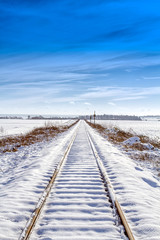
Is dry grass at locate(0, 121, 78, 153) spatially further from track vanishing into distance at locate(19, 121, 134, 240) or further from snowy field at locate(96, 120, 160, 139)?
snowy field at locate(96, 120, 160, 139)

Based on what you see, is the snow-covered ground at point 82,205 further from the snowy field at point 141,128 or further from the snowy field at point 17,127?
the snowy field at point 17,127

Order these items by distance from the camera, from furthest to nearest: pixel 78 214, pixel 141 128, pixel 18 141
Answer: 1. pixel 141 128
2. pixel 18 141
3. pixel 78 214

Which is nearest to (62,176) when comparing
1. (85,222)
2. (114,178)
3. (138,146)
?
(114,178)

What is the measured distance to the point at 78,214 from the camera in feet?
12.6

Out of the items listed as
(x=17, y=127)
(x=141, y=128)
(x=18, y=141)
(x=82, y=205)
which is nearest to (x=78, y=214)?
(x=82, y=205)

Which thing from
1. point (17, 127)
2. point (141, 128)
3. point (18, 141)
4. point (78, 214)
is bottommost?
point (141, 128)

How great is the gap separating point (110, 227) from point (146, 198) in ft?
6.19

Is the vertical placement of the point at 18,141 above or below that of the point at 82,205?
below

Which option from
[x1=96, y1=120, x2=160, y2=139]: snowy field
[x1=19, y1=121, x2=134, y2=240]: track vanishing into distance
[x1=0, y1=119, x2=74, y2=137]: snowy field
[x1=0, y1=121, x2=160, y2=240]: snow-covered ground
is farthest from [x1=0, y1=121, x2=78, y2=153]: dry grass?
[x1=96, y1=120, x2=160, y2=139]: snowy field

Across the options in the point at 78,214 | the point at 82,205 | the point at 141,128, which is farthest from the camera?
the point at 141,128

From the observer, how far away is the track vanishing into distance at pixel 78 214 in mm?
3205

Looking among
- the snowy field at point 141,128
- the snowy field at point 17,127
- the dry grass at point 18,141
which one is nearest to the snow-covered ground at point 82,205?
the dry grass at point 18,141

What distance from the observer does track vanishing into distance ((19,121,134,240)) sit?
3.21 metres

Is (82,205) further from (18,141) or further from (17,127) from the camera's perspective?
(17,127)
